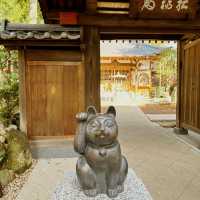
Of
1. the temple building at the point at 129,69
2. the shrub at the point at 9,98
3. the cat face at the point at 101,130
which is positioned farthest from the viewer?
the temple building at the point at 129,69

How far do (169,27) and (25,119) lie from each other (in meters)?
3.36

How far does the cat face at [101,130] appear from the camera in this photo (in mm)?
2146

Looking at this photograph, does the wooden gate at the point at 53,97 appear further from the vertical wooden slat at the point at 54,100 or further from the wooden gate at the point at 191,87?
the wooden gate at the point at 191,87

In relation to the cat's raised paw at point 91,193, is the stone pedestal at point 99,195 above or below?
below

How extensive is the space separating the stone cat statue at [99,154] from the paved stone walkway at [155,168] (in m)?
1.25

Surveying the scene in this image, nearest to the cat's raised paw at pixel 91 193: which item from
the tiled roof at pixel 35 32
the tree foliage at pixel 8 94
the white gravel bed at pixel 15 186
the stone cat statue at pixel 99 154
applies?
the stone cat statue at pixel 99 154

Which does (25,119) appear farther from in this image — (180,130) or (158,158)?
(180,130)

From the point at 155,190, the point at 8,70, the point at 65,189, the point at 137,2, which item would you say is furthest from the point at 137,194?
the point at 8,70

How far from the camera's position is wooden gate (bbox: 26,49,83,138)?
526 cm

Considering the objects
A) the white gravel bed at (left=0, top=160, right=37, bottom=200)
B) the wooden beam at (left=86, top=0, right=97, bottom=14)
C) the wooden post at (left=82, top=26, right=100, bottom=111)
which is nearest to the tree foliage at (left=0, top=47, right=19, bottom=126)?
the white gravel bed at (left=0, top=160, right=37, bottom=200)

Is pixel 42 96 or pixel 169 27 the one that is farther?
pixel 42 96

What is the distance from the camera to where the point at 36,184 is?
3.80m

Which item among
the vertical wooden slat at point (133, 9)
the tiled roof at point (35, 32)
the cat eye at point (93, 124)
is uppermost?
the vertical wooden slat at point (133, 9)

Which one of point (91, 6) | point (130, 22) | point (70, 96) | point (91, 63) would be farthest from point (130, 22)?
point (70, 96)
